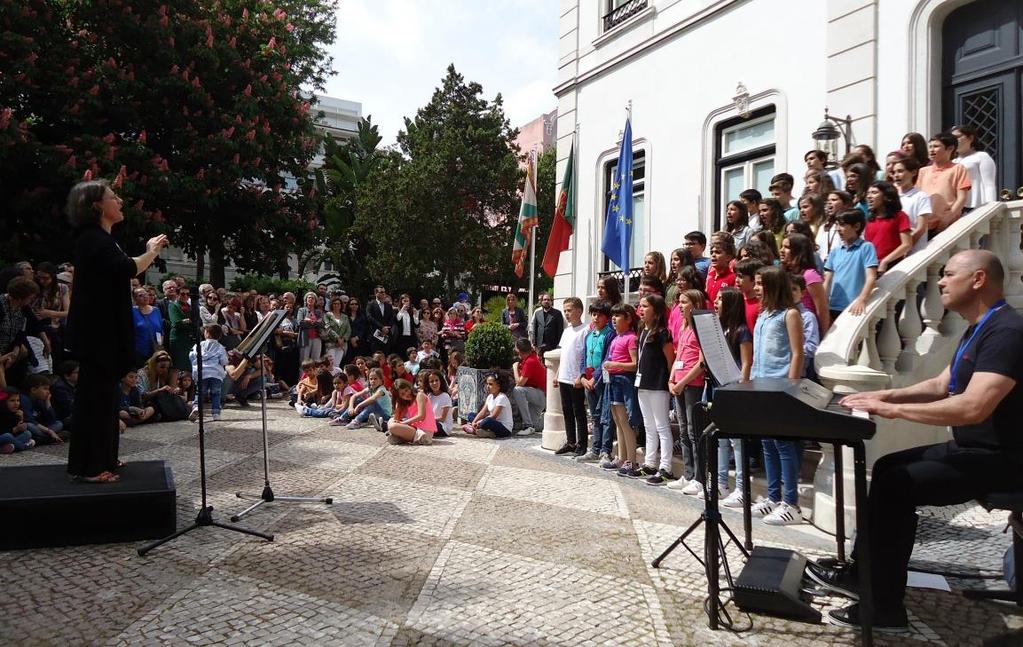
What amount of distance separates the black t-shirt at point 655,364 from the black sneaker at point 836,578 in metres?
3.03

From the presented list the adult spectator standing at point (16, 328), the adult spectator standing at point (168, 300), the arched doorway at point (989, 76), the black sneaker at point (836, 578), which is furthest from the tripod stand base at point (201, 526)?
the arched doorway at point (989, 76)

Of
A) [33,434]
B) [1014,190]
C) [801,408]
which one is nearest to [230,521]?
[801,408]

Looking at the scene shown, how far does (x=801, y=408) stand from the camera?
343 centimetres

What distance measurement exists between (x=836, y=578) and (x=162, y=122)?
16.8 m

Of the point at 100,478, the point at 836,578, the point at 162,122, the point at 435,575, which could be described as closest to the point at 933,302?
the point at 836,578

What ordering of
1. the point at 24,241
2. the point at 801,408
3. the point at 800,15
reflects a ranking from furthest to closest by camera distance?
the point at 24,241 < the point at 800,15 < the point at 801,408

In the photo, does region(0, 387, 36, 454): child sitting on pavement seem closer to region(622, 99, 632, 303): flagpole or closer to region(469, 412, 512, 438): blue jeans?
region(469, 412, 512, 438): blue jeans

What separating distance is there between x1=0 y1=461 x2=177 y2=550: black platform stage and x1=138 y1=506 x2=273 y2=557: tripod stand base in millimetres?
120

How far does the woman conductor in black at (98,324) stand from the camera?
16.4 feet

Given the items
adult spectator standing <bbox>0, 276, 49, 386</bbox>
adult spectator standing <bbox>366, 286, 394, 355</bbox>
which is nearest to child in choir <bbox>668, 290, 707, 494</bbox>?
adult spectator standing <bbox>0, 276, 49, 386</bbox>

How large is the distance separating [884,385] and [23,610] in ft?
18.0

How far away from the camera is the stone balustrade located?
5.71m

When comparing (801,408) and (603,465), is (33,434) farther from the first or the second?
(801,408)

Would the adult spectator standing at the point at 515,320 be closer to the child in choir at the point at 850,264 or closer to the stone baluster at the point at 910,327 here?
the child in choir at the point at 850,264
